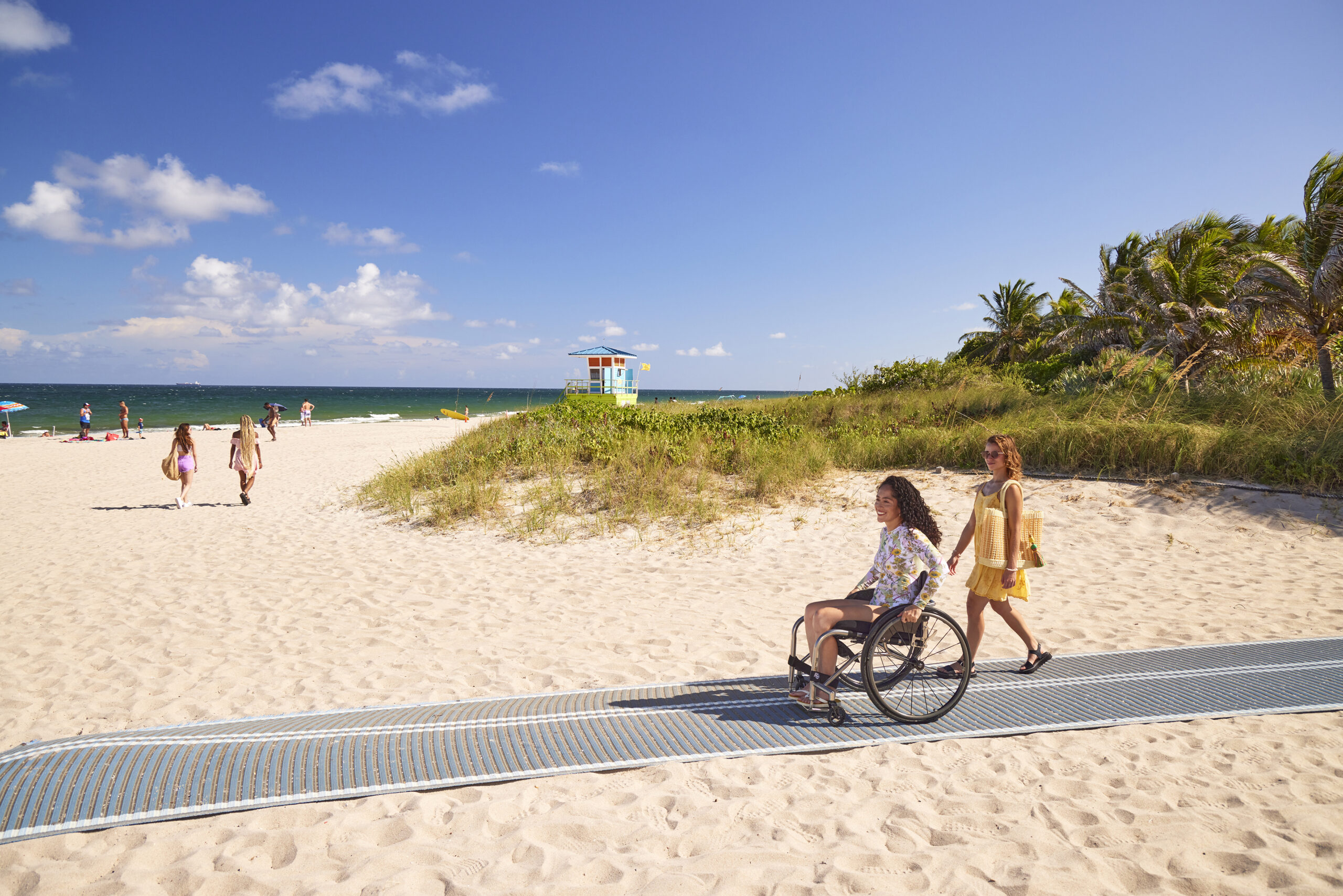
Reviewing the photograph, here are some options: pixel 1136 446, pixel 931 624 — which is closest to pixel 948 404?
pixel 1136 446

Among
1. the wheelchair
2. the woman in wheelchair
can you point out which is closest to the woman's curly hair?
the woman in wheelchair

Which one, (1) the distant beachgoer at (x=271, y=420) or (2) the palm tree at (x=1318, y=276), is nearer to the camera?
(2) the palm tree at (x=1318, y=276)

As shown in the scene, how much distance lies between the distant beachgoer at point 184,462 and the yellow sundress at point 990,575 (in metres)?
12.6

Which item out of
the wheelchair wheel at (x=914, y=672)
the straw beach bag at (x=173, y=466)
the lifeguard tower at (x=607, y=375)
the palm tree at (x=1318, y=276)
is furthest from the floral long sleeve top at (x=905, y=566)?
the lifeguard tower at (x=607, y=375)

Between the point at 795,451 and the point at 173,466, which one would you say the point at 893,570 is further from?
the point at 173,466

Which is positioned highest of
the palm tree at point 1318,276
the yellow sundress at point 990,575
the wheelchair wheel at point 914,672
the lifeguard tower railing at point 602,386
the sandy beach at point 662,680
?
the palm tree at point 1318,276

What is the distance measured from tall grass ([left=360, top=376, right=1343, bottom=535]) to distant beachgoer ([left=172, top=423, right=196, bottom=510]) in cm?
306

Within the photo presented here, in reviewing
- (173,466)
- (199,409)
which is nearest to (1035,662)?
(173,466)

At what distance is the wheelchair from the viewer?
3428 mm

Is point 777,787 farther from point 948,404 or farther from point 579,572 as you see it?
point 948,404

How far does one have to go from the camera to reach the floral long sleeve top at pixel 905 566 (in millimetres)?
3412

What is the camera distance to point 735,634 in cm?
541

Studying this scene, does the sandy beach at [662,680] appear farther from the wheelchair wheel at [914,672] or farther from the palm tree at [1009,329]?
the palm tree at [1009,329]

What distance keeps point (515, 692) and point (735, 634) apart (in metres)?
1.95
